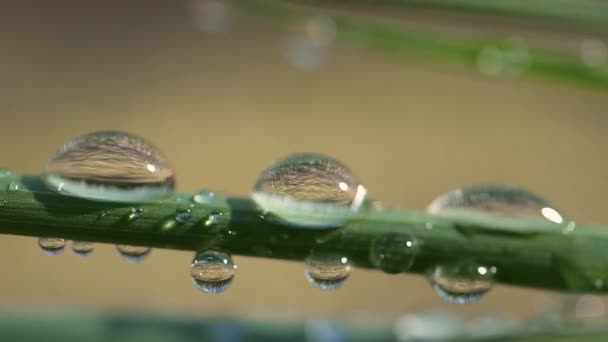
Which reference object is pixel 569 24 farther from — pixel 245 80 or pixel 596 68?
pixel 245 80

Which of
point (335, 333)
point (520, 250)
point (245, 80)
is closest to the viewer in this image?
point (520, 250)

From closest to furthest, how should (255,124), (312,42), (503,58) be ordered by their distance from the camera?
1. (503,58)
2. (312,42)
3. (255,124)

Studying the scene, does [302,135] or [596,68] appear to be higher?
[302,135]

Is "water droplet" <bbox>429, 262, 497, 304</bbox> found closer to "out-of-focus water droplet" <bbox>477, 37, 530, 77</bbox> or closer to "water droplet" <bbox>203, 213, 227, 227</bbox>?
"water droplet" <bbox>203, 213, 227, 227</bbox>

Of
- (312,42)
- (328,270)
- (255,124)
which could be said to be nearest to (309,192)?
(328,270)

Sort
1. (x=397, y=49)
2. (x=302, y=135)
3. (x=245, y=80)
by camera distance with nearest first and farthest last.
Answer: (x=397, y=49), (x=302, y=135), (x=245, y=80)

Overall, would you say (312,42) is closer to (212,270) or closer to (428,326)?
(428,326)

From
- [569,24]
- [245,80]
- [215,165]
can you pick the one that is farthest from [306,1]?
[245,80]
